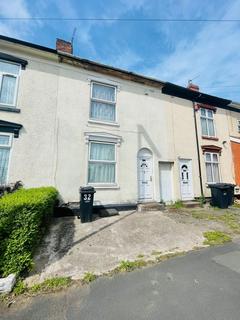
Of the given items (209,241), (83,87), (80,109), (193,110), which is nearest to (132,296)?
(209,241)

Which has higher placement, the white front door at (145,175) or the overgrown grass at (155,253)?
the white front door at (145,175)

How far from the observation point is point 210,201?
36.1ft

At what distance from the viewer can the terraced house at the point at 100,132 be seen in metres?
7.77

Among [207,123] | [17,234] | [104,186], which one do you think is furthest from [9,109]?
[207,123]

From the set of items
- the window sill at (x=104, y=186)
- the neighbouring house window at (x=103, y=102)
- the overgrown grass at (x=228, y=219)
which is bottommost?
the overgrown grass at (x=228, y=219)

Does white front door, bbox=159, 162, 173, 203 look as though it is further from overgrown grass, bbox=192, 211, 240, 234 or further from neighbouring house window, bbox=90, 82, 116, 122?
neighbouring house window, bbox=90, 82, 116, 122

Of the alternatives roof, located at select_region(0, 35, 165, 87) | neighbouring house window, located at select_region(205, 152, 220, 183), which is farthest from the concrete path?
roof, located at select_region(0, 35, 165, 87)

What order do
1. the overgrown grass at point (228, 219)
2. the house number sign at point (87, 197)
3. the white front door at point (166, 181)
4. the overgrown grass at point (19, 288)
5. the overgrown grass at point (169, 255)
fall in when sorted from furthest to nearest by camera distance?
the white front door at point (166, 181) < the house number sign at point (87, 197) < the overgrown grass at point (228, 219) < the overgrown grass at point (169, 255) < the overgrown grass at point (19, 288)

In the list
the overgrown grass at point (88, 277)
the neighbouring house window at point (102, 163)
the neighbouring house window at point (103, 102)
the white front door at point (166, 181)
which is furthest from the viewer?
the white front door at point (166, 181)

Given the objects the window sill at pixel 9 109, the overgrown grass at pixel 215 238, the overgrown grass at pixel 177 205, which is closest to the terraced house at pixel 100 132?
the window sill at pixel 9 109

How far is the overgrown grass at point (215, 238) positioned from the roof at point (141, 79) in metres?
8.63

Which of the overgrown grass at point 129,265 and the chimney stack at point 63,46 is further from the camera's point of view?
the chimney stack at point 63,46

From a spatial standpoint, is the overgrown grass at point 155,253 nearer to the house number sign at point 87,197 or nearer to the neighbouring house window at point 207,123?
the house number sign at point 87,197

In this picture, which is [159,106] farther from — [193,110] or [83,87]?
[83,87]
